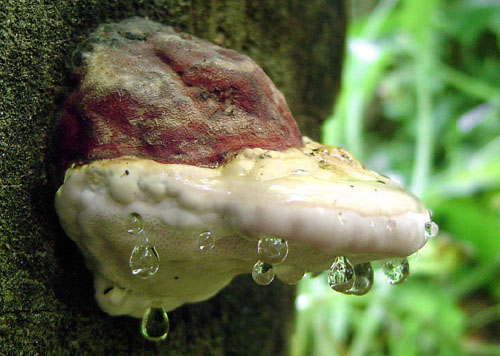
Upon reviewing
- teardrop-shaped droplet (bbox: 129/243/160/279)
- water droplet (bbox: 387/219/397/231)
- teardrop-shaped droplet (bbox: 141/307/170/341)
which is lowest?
teardrop-shaped droplet (bbox: 141/307/170/341)

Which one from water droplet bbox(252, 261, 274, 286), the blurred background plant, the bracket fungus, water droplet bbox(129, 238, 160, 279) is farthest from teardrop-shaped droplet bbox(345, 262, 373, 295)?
the blurred background plant

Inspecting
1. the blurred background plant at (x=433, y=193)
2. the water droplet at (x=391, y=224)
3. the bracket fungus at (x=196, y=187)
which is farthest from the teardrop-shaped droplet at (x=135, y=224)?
the blurred background plant at (x=433, y=193)

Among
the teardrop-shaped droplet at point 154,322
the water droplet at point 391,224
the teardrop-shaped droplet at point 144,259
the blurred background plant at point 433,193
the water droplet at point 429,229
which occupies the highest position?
the water droplet at point 391,224

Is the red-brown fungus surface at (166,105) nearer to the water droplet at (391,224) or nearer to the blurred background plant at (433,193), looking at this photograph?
the water droplet at (391,224)

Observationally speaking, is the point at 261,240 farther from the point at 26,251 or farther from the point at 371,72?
the point at 371,72

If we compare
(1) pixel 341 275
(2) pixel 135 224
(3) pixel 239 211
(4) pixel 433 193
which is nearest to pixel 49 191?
(2) pixel 135 224

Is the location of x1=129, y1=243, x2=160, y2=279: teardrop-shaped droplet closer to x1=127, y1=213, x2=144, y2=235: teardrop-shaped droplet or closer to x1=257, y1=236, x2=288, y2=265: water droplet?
x1=127, y1=213, x2=144, y2=235: teardrop-shaped droplet
